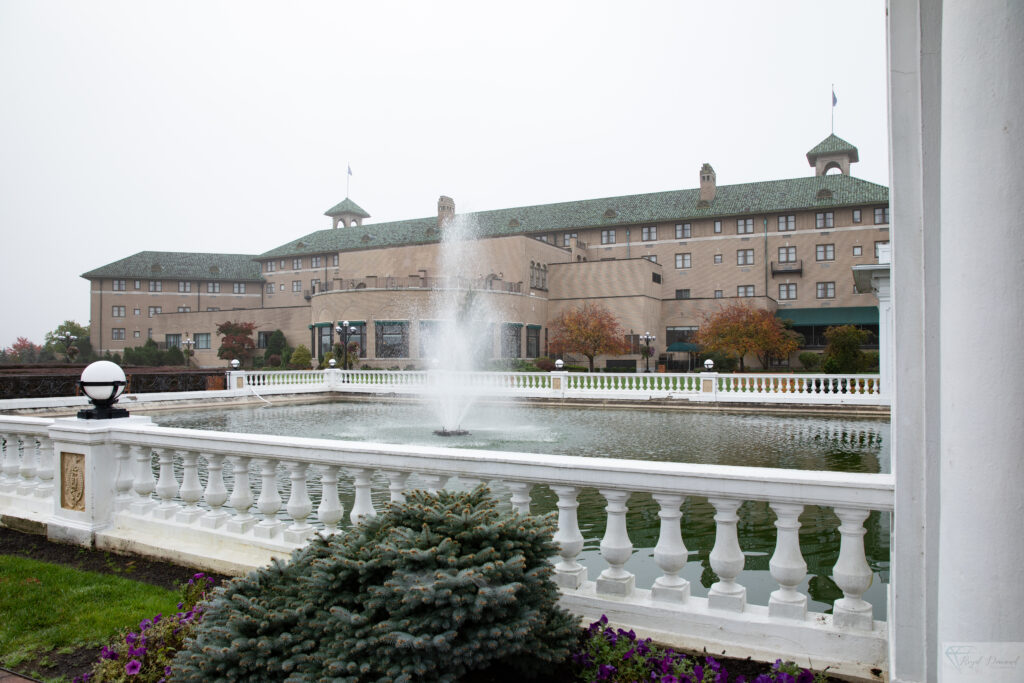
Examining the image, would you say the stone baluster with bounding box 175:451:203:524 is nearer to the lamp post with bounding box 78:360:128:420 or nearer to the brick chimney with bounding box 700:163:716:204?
the lamp post with bounding box 78:360:128:420

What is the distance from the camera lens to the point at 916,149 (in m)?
2.72

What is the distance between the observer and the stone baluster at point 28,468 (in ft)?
22.0

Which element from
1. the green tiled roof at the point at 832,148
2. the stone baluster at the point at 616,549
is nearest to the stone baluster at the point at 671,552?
the stone baluster at the point at 616,549

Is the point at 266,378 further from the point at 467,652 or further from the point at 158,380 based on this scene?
the point at 467,652

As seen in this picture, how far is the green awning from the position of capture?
52.2 metres

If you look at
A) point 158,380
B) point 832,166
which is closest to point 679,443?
point 158,380

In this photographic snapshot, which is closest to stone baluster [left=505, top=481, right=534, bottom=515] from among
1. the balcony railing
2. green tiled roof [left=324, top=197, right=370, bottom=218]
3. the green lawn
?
the balcony railing

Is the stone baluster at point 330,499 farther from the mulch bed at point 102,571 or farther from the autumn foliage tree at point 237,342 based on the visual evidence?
the autumn foliage tree at point 237,342

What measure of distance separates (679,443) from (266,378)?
24095 millimetres

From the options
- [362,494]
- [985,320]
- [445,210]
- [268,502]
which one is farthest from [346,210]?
[985,320]

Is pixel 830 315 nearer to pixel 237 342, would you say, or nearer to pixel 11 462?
pixel 237 342

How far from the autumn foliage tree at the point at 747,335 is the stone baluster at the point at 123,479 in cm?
4026

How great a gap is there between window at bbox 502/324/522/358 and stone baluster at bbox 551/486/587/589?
48041 millimetres

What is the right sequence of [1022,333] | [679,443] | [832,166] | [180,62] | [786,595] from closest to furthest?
[1022,333] < [786,595] < [180,62] < [679,443] < [832,166]
